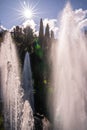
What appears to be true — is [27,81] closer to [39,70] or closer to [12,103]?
[39,70]

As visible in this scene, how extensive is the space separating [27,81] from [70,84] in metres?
9.34

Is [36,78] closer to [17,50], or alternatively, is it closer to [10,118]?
[17,50]

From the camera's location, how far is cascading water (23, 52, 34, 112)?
28398mm

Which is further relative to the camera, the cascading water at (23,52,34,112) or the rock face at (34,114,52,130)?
the cascading water at (23,52,34,112)

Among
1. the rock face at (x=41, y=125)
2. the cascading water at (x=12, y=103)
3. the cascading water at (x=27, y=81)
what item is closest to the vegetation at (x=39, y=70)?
the cascading water at (x=27, y=81)

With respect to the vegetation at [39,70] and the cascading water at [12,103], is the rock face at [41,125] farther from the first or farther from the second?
the vegetation at [39,70]

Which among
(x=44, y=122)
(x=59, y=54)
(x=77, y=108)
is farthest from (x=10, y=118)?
→ (x=59, y=54)

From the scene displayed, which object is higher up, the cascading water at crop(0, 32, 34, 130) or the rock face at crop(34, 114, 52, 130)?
the cascading water at crop(0, 32, 34, 130)

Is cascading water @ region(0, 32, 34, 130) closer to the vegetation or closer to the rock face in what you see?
the rock face

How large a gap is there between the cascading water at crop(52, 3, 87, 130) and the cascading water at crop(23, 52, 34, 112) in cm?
369

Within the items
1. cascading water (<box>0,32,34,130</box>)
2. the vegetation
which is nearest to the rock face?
cascading water (<box>0,32,34,130</box>)

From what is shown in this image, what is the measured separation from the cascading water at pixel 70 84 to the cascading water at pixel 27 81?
369cm

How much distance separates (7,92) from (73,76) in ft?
22.5

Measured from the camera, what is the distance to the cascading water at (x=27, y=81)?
28.4m
